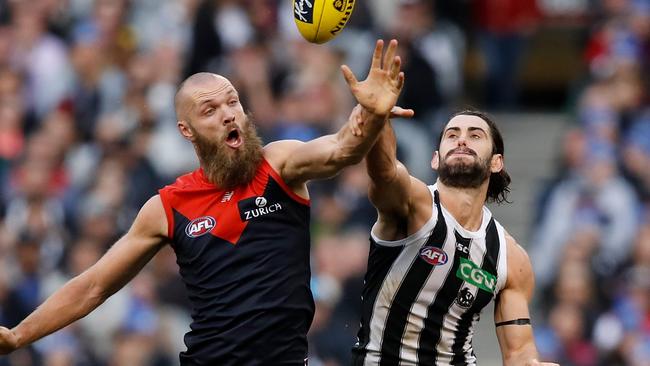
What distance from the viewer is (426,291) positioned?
283 inches

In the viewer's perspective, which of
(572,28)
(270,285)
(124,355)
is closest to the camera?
(270,285)

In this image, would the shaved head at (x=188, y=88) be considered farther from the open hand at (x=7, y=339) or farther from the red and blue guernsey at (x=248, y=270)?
the open hand at (x=7, y=339)

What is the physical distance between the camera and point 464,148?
7258 millimetres

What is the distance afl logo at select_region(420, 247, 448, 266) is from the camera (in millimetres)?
7148

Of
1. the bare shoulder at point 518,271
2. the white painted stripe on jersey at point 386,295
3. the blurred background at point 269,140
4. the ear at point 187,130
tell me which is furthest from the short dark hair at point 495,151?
the blurred background at point 269,140

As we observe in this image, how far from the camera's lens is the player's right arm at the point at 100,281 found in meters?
7.00

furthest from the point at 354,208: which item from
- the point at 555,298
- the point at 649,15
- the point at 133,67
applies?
the point at 649,15

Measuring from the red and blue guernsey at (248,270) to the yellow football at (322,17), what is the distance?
650 millimetres

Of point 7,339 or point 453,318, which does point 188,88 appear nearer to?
point 7,339

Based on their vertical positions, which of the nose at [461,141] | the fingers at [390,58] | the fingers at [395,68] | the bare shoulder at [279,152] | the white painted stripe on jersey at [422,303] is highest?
the fingers at [390,58]

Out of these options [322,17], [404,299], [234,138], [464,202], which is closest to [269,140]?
[464,202]

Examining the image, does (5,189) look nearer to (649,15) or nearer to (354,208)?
(354,208)

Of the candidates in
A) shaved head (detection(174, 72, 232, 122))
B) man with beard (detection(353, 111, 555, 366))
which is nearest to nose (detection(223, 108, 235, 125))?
shaved head (detection(174, 72, 232, 122))

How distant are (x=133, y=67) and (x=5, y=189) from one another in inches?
64.7
